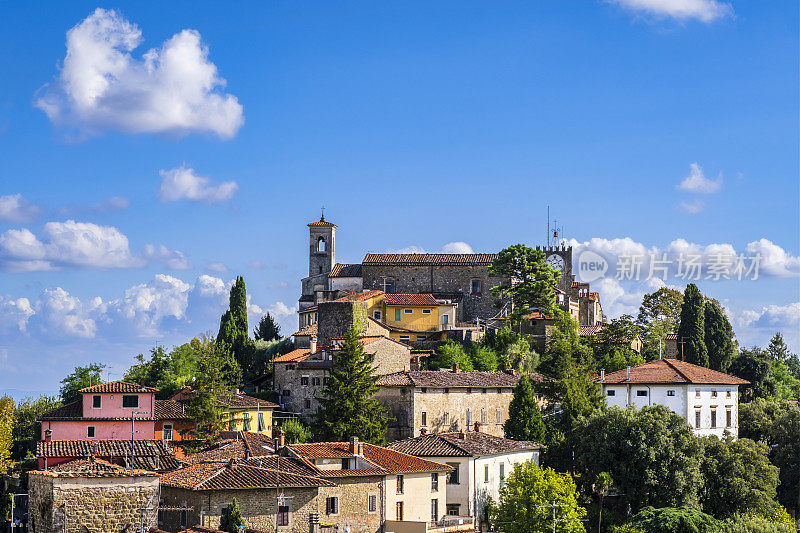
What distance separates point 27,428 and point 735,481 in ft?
139

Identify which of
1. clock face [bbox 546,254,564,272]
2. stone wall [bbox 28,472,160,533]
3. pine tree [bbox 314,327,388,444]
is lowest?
stone wall [bbox 28,472,160,533]

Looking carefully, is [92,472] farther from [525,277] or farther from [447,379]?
[525,277]

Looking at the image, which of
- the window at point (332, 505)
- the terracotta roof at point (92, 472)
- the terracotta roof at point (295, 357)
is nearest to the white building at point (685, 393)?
the terracotta roof at point (295, 357)

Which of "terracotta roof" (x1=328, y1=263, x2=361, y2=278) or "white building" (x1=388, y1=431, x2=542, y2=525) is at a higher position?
"terracotta roof" (x1=328, y1=263, x2=361, y2=278)

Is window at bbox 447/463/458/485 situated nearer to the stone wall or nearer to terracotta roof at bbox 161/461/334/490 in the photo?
terracotta roof at bbox 161/461/334/490

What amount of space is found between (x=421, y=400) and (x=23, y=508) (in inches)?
815

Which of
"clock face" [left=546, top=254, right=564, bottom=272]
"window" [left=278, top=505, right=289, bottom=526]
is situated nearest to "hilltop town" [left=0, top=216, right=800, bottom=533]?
"window" [left=278, top=505, right=289, bottom=526]

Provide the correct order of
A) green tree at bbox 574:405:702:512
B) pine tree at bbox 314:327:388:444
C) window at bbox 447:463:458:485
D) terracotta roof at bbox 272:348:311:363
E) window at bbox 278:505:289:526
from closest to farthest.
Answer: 1. window at bbox 278:505:289:526
2. window at bbox 447:463:458:485
3. green tree at bbox 574:405:702:512
4. pine tree at bbox 314:327:388:444
5. terracotta roof at bbox 272:348:311:363

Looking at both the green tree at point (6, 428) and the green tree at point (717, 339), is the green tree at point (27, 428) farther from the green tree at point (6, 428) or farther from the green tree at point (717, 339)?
the green tree at point (717, 339)

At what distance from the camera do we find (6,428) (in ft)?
190

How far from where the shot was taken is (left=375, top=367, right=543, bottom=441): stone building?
5544 centimetres

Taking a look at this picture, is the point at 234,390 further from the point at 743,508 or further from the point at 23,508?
the point at 743,508

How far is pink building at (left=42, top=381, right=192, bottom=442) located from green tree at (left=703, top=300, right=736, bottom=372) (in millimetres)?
35811

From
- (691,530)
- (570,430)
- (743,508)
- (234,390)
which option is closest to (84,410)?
(234,390)
